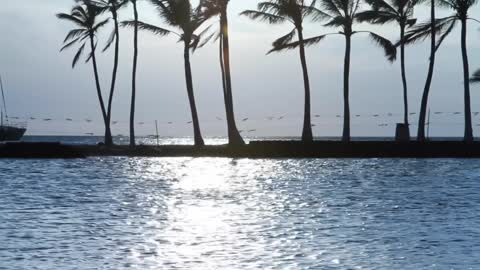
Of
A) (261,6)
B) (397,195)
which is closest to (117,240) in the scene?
(397,195)

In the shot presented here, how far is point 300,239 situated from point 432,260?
429cm

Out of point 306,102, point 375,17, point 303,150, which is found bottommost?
point 303,150

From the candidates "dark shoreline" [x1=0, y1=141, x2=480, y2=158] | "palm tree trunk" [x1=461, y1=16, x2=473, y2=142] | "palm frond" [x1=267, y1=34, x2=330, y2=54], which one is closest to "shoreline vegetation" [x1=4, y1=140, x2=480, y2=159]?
"dark shoreline" [x1=0, y1=141, x2=480, y2=158]

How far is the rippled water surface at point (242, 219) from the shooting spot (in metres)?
22.6

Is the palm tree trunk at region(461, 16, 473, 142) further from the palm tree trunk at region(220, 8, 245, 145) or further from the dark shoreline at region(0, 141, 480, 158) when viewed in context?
the palm tree trunk at region(220, 8, 245, 145)

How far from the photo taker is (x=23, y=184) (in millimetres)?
49094

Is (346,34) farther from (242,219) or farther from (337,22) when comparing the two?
(242,219)

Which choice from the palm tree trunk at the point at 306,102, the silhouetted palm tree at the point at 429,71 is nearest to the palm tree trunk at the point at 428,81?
the silhouetted palm tree at the point at 429,71

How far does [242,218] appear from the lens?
31.5 meters

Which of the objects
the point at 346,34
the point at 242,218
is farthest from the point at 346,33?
the point at 242,218

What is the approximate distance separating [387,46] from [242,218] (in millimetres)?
40735

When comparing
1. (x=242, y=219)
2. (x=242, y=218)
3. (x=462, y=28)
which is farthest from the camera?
(x=462, y=28)

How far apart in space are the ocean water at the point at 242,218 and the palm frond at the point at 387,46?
39.0 ft

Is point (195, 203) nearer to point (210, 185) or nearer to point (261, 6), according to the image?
point (210, 185)
